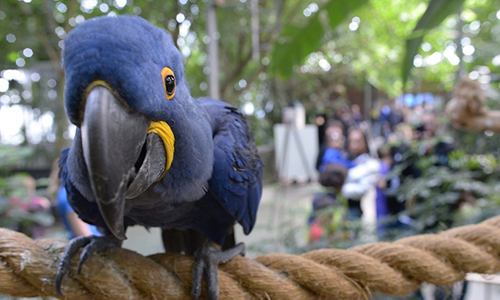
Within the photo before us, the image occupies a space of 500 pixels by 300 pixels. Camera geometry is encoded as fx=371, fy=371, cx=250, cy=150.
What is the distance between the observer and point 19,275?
88 centimetres

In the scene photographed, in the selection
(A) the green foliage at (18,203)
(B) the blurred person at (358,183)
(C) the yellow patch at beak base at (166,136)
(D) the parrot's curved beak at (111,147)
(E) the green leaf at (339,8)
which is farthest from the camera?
(B) the blurred person at (358,183)

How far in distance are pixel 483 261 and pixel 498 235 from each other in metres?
0.08

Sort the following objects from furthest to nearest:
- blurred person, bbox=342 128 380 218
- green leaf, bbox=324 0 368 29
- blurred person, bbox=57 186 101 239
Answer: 1. blurred person, bbox=342 128 380 218
2. green leaf, bbox=324 0 368 29
3. blurred person, bbox=57 186 101 239

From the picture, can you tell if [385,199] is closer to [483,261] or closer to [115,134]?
[483,261]

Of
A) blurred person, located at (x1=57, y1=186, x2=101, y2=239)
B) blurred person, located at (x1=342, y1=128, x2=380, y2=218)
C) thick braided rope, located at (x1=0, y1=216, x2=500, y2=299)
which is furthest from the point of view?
blurred person, located at (x1=342, y1=128, x2=380, y2=218)

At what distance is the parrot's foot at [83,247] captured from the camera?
2.95ft

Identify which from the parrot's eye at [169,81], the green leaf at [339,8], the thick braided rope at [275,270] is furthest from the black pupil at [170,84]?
the green leaf at [339,8]

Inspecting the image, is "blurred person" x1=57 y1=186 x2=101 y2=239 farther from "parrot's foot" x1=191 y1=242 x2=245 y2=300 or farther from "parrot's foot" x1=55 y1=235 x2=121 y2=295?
"parrot's foot" x1=191 y1=242 x2=245 y2=300

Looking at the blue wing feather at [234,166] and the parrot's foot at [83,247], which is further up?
the blue wing feather at [234,166]

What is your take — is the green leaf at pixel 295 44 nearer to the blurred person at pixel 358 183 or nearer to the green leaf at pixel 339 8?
the green leaf at pixel 339 8

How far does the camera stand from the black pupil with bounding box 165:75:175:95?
0.69 metres

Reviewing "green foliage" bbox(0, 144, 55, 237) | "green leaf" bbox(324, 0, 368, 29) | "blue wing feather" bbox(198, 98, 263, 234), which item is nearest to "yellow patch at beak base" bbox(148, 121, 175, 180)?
"blue wing feather" bbox(198, 98, 263, 234)

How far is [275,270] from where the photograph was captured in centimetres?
97

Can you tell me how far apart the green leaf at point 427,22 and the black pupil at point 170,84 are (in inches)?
49.9
